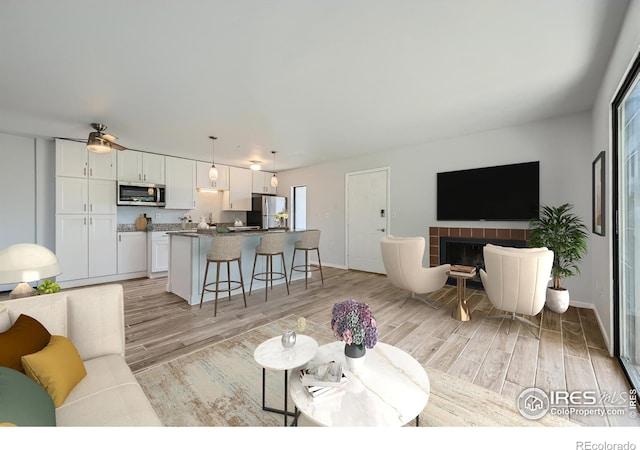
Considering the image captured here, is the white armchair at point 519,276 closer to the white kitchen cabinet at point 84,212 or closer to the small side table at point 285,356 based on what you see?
the small side table at point 285,356

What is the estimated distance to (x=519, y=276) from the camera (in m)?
2.53

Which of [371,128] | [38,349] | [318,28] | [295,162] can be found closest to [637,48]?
[318,28]

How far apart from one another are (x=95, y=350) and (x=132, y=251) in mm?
4135

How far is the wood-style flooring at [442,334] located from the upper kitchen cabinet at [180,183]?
2.04m

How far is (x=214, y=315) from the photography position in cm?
315

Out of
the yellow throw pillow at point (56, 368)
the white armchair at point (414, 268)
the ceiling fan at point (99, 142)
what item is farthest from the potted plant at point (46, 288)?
the white armchair at point (414, 268)

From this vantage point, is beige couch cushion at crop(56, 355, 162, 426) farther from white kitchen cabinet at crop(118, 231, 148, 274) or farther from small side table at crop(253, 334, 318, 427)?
white kitchen cabinet at crop(118, 231, 148, 274)

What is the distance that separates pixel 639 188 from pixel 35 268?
3.79 m

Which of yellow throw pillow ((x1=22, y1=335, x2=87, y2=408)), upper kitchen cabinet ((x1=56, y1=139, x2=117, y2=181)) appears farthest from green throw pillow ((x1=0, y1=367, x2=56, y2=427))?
upper kitchen cabinet ((x1=56, y1=139, x2=117, y2=181))

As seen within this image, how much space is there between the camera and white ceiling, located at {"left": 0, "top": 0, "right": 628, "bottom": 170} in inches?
67.5

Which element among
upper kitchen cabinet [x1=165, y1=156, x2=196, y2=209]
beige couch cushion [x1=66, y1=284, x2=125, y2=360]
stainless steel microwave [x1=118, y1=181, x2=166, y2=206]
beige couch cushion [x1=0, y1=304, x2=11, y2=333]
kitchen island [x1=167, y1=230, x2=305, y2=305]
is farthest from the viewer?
upper kitchen cabinet [x1=165, y1=156, x2=196, y2=209]

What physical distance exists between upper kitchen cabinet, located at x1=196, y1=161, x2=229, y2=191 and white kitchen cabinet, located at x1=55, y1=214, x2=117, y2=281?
5.64 ft
